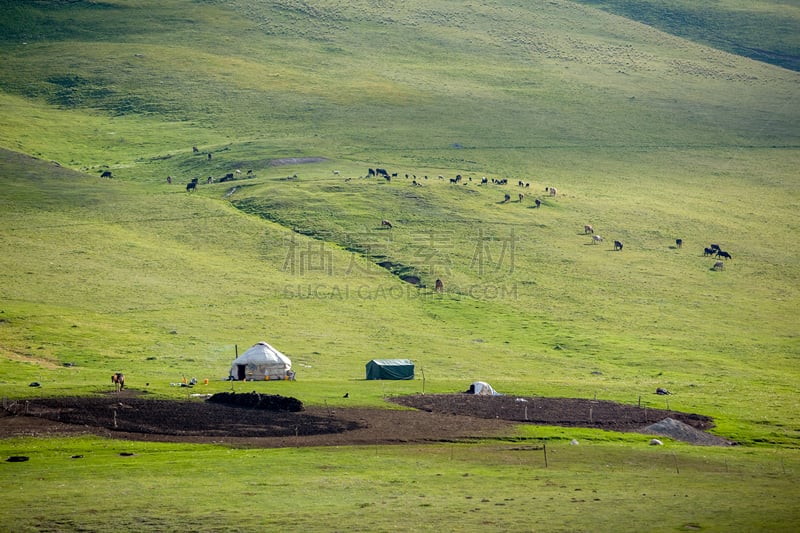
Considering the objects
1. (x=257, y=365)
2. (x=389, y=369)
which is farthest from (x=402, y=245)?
(x=257, y=365)

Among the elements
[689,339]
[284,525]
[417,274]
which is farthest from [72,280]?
[284,525]

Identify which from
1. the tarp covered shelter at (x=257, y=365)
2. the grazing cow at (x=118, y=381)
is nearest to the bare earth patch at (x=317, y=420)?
the grazing cow at (x=118, y=381)

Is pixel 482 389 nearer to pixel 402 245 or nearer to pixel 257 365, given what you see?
pixel 257 365

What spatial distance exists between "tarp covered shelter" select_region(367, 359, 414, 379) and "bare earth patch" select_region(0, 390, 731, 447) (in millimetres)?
6517

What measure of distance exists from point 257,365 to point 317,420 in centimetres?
1205

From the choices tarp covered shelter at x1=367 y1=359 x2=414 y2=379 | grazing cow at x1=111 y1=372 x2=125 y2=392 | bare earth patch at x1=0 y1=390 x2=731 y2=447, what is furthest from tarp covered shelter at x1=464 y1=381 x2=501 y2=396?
grazing cow at x1=111 y1=372 x2=125 y2=392

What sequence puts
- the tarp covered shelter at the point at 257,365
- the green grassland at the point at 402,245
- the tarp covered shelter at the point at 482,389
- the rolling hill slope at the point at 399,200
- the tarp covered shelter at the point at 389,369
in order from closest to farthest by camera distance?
the green grassland at the point at 402,245
the tarp covered shelter at the point at 482,389
the tarp covered shelter at the point at 257,365
the tarp covered shelter at the point at 389,369
the rolling hill slope at the point at 399,200

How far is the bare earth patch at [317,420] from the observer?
44250mm

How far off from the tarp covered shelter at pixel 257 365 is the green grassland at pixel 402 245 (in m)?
1.61

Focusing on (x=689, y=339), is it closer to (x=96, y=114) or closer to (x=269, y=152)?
(x=269, y=152)

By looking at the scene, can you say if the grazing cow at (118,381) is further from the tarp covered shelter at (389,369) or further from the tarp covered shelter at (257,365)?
the tarp covered shelter at (389,369)

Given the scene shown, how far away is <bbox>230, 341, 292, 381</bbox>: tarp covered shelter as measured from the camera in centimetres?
5931

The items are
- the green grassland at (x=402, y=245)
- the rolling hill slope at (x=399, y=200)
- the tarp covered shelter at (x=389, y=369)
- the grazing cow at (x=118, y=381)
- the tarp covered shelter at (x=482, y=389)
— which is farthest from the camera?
the rolling hill slope at (x=399, y=200)

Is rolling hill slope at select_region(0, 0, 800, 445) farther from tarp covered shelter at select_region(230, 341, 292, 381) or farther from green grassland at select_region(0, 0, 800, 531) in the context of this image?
tarp covered shelter at select_region(230, 341, 292, 381)
